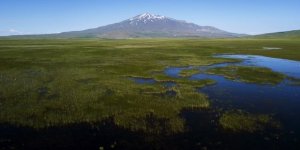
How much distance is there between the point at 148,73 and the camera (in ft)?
141

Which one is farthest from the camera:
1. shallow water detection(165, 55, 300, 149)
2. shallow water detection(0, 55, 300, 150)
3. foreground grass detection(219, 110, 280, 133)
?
foreground grass detection(219, 110, 280, 133)

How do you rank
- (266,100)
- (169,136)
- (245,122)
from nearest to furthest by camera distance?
1. (169,136)
2. (245,122)
3. (266,100)

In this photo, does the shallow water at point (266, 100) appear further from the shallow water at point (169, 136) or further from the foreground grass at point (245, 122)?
the foreground grass at point (245, 122)

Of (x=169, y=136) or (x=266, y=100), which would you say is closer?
(x=169, y=136)

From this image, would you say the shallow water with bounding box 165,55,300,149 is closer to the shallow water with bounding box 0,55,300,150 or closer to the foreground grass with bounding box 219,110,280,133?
A: the shallow water with bounding box 0,55,300,150

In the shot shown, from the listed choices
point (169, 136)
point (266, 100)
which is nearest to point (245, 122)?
point (169, 136)

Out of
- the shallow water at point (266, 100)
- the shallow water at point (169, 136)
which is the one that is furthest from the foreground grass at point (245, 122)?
the shallow water at point (266, 100)

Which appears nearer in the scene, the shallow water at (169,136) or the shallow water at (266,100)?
the shallow water at (169,136)

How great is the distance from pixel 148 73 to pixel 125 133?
84.5ft

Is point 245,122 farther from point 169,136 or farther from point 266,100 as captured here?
point 266,100

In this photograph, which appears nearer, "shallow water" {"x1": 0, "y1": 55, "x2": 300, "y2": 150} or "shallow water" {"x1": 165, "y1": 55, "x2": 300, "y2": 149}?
"shallow water" {"x1": 0, "y1": 55, "x2": 300, "y2": 150}

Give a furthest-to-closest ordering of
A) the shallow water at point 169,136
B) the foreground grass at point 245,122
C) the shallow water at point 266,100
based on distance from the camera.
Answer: the foreground grass at point 245,122 < the shallow water at point 266,100 < the shallow water at point 169,136

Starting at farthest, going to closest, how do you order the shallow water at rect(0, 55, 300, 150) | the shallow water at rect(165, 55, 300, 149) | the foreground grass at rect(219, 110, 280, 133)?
the foreground grass at rect(219, 110, 280, 133)
the shallow water at rect(165, 55, 300, 149)
the shallow water at rect(0, 55, 300, 150)

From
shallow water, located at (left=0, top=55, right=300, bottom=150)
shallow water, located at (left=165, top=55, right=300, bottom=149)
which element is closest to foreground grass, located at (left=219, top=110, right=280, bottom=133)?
shallow water, located at (left=0, top=55, right=300, bottom=150)
